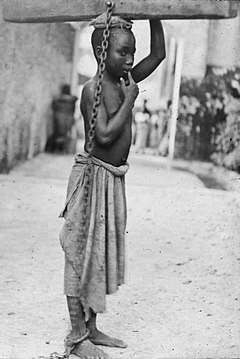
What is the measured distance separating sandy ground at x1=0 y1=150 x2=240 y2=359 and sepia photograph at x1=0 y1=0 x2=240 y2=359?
0.02 meters

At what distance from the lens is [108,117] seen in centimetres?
340

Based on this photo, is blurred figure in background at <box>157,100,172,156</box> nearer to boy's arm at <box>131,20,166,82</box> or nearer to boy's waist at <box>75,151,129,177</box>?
boy's arm at <box>131,20,166,82</box>

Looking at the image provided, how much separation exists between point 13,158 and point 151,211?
3.04 metres

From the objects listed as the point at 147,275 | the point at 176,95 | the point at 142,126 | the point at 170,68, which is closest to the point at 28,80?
the point at 176,95

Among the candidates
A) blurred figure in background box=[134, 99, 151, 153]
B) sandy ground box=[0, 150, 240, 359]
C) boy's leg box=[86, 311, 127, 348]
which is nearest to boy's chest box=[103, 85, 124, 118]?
boy's leg box=[86, 311, 127, 348]

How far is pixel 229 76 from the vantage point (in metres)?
10.9

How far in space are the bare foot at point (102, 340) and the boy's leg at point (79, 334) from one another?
0.14 metres

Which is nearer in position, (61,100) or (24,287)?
(24,287)

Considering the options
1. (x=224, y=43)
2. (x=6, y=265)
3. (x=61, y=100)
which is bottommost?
(x=6, y=265)

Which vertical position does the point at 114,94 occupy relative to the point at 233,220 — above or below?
above

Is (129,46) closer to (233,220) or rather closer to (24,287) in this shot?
(24,287)

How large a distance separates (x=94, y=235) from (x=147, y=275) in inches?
77.6

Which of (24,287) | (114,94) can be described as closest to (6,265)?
(24,287)

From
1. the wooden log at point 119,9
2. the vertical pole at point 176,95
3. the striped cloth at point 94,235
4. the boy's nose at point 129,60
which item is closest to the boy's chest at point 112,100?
the boy's nose at point 129,60
